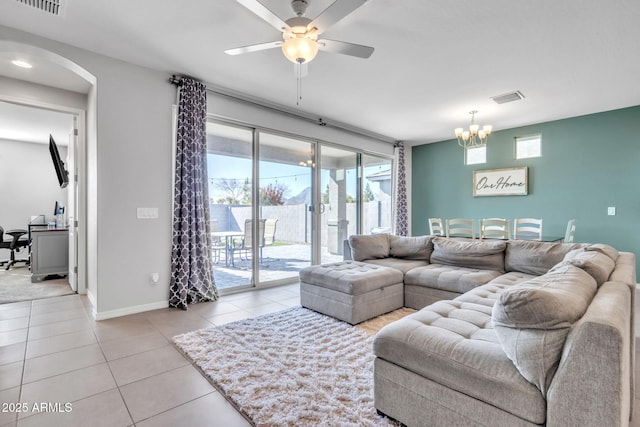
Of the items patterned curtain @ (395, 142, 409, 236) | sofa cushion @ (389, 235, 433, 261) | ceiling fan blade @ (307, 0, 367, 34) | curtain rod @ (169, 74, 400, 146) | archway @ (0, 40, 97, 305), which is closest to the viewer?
ceiling fan blade @ (307, 0, 367, 34)

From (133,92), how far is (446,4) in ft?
10.5

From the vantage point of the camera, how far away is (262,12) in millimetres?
2049

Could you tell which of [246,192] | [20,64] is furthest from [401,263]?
[20,64]

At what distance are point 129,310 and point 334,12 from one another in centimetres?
349

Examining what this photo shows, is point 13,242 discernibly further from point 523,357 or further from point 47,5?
point 523,357

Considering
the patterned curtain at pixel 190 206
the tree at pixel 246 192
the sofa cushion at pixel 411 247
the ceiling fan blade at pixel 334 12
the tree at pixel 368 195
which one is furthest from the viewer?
the tree at pixel 368 195

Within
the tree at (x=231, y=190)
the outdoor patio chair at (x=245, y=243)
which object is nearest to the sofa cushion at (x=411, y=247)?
the outdoor patio chair at (x=245, y=243)

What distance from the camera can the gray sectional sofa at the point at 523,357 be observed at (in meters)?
1.04

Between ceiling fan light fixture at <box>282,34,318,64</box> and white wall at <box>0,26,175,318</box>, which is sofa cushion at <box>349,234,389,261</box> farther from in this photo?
ceiling fan light fixture at <box>282,34,318,64</box>

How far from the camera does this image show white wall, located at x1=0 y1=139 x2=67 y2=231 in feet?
21.0

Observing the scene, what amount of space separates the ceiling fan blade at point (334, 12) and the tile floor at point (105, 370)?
251 cm

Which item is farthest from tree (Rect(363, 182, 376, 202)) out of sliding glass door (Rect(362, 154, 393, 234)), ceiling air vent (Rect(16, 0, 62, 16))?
ceiling air vent (Rect(16, 0, 62, 16))

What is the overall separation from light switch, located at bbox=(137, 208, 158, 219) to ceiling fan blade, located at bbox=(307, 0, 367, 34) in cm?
261

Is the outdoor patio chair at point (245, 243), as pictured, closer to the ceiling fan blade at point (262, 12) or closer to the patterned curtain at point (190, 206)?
the patterned curtain at point (190, 206)
